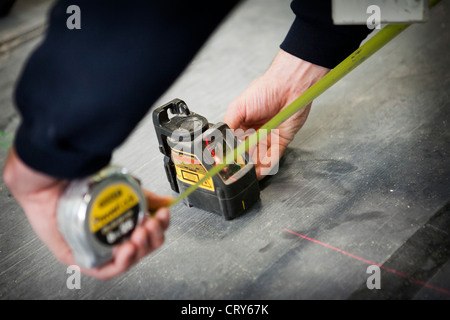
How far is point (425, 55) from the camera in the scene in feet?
6.75

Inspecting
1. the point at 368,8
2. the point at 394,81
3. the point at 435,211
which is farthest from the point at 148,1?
the point at 394,81

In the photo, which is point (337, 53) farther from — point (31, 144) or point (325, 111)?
point (31, 144)

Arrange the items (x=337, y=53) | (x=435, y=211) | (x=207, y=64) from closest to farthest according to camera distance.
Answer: (x=435, y=211) → (x=337, y=53) → (x=207, y=64)

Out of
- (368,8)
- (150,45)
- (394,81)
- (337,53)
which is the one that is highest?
(150,45)

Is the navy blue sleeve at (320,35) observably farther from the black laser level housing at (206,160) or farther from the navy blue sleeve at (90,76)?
the navy blue sleeve at (90,76)

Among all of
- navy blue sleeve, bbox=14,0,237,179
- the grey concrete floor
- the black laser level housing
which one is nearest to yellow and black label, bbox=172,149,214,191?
the black laser level housing

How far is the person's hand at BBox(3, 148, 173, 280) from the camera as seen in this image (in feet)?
2.93

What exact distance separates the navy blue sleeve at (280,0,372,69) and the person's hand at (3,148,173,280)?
764 mm

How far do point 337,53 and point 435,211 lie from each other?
55 cm

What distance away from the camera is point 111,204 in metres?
0.94

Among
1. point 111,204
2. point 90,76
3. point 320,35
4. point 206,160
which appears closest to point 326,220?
point 206,160

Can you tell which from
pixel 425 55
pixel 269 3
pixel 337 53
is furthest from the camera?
pixel 269 3

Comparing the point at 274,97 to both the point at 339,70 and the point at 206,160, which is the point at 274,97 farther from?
the point at 206,160
